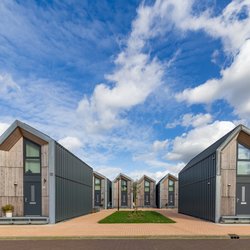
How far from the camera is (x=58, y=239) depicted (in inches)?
496

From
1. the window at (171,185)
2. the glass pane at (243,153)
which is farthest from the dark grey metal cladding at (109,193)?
the glass pane at (243,153)

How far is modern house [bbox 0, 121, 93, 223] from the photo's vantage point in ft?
62.8

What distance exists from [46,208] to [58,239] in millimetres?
6991

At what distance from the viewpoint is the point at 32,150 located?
65.6 ft

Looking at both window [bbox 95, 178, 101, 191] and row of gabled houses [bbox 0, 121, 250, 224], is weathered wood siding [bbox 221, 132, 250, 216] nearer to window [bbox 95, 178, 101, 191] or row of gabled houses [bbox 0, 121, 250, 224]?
row of gabled houses [bbox 0, 121, 250, 224]

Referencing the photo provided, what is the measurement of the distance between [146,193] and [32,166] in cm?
4073

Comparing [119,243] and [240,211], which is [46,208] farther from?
[240,211]

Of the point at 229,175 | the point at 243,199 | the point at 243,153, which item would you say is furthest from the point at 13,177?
the point at 243,153

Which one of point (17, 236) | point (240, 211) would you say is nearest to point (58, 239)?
point (17, 236)

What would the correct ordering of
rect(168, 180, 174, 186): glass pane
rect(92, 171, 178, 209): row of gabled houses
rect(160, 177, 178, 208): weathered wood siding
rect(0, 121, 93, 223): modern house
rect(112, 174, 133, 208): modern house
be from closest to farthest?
rect(0, 121, 93, 223): modern house, rect(92, 171, 178, 209): row of gabled houses, rect(112, 174, 133, 208): modern house, rect(160, 177, 178, 208): weathered wood siding, rect(168, 180, 174, 186): glass pane

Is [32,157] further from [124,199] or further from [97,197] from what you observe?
[124,199]

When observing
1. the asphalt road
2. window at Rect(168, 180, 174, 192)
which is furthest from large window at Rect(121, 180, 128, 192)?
the asphalt road

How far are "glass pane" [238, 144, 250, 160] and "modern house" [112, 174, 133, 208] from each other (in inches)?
1361

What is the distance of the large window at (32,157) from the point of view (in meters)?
19.9
